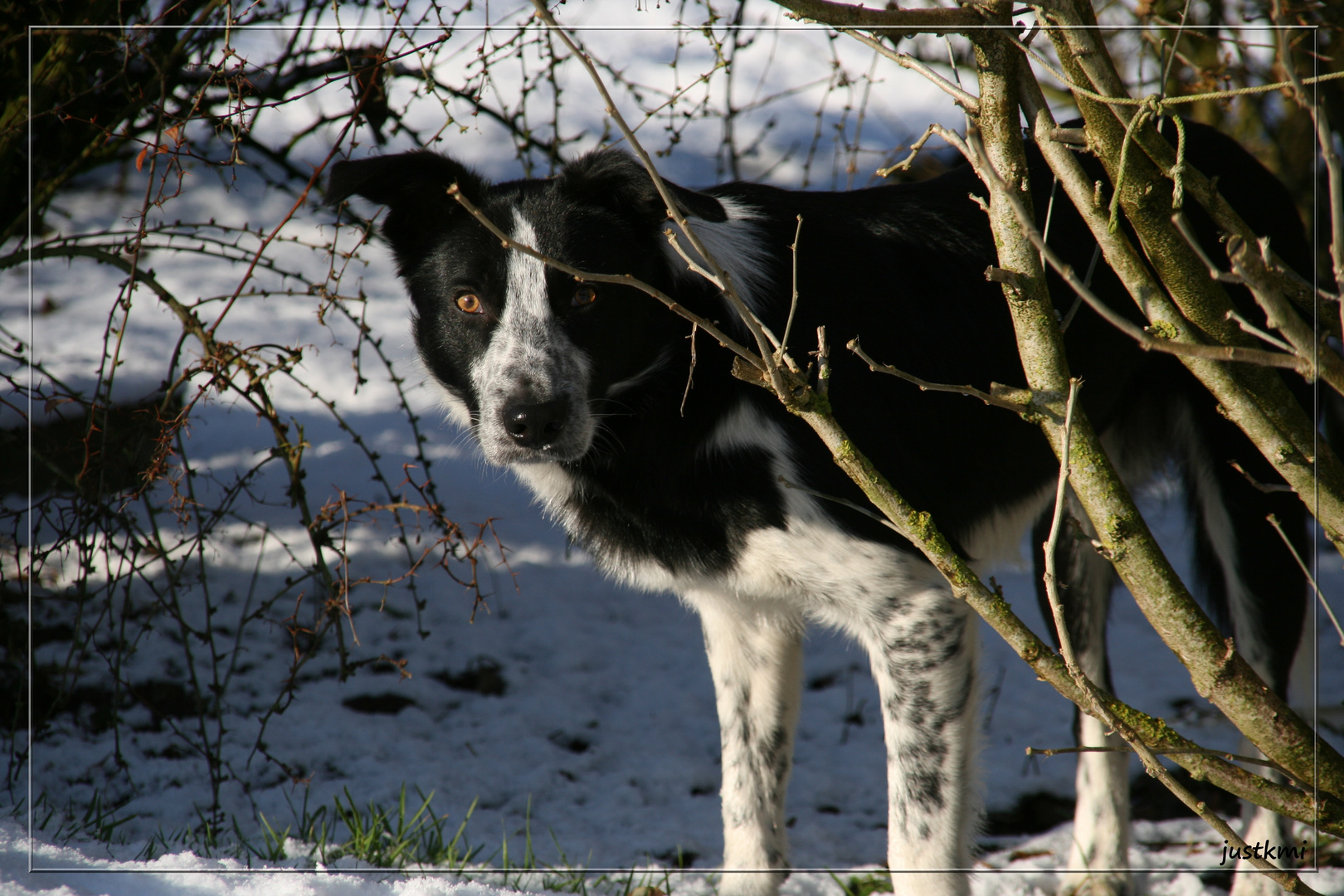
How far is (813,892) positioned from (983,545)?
1085mm

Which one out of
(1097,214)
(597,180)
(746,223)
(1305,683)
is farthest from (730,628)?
(1305,683)

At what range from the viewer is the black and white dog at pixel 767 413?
2170 mm

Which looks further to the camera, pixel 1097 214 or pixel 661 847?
pixel 661 847

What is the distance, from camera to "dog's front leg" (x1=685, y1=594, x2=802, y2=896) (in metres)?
2.67

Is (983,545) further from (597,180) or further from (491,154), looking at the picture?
(491,154)

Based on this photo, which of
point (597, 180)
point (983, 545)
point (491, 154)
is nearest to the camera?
point (597, 180)

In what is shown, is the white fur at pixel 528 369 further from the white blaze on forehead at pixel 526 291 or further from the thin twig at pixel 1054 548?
the thin twig at pixel 1054 548

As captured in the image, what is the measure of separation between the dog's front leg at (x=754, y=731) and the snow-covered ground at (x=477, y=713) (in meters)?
0.15

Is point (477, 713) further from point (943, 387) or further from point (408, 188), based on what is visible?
point (943, 387)

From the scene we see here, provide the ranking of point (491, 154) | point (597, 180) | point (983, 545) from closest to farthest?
point (597, 180)
point (983, 545)
point (491, 154)

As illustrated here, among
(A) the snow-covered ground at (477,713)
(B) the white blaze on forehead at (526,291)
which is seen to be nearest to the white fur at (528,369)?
(B) the white blaze on forehead at (526,291)

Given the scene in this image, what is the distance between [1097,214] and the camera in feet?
5.35

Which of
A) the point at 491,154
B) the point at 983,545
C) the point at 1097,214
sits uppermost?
the point at 491,154

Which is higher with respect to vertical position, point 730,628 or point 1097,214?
point 1097,214
